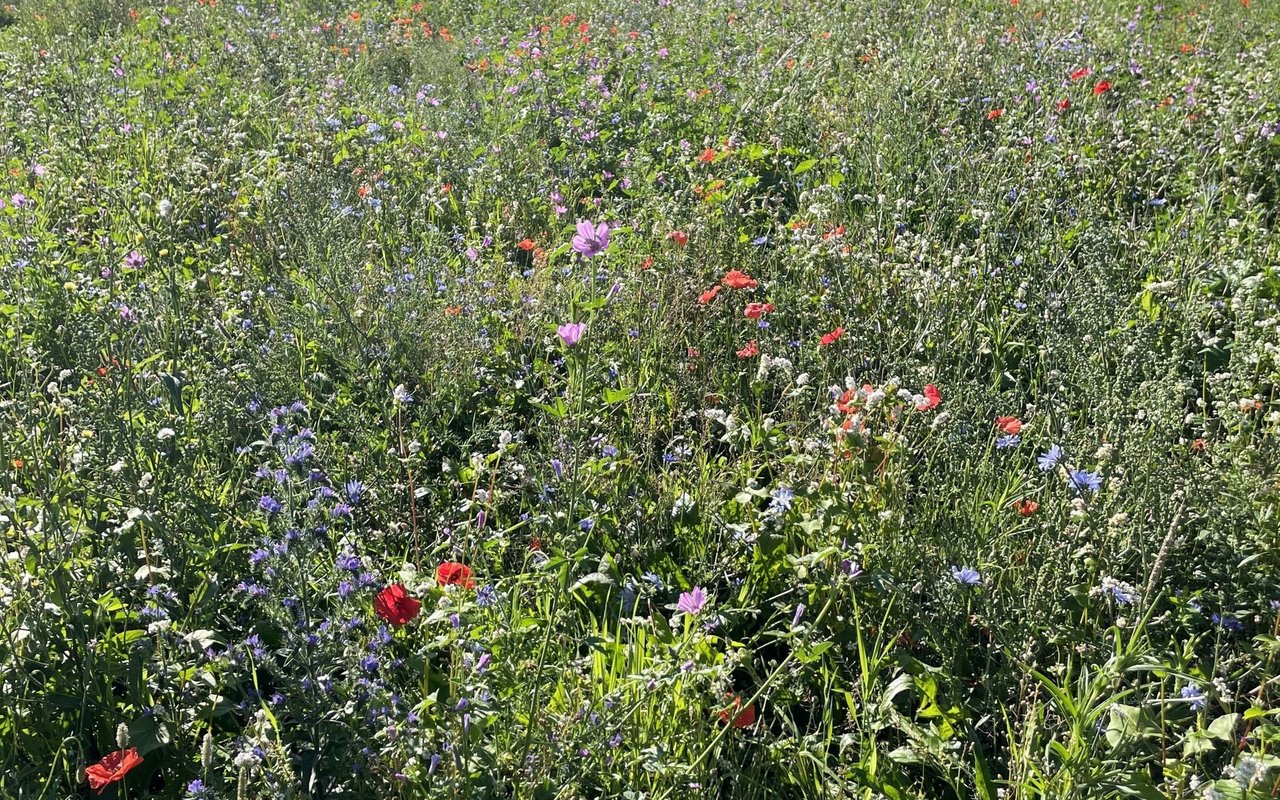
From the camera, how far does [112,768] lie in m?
1.48

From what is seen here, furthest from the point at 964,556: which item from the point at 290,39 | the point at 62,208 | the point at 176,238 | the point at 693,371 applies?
the point at 290,39

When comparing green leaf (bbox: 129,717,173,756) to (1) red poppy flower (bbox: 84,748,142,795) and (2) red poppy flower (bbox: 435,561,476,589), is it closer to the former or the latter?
(1) red poppy flower (bbox: 84,748,142,795)

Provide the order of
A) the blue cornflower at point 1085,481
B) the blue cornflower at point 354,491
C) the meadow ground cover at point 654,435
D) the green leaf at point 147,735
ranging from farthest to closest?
the blue cornflower at point 354,491 < the blue cornflower at point 1085,481 < the meadow ground cover at point 654,435 < the green leaf at point 147,735

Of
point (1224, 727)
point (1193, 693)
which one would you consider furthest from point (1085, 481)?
point (1224, 727)

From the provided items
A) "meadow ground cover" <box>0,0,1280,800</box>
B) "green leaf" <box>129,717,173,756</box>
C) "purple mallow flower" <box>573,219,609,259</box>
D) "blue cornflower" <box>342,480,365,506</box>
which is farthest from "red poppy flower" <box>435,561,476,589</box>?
"purple mallow flower" <box>573,219,609,259</box>

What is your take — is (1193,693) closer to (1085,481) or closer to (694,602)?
(1085,481)

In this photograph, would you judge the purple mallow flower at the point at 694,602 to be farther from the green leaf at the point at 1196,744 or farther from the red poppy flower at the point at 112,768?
the red poppy flower at the point at 112,768

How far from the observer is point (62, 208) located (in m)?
3.89

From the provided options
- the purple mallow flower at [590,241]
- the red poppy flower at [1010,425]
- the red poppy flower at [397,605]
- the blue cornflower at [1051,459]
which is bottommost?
the red poppy flower at [1010,425]

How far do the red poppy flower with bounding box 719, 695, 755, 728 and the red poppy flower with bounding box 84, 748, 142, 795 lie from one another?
3.09ft

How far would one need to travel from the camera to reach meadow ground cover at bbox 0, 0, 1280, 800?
1683 mm

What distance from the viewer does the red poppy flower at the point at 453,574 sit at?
71.1 inches

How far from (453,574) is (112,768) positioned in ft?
2.07

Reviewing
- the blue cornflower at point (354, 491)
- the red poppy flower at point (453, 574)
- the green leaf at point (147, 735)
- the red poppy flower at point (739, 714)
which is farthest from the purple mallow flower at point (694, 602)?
the green leaf at point (147, 735)
